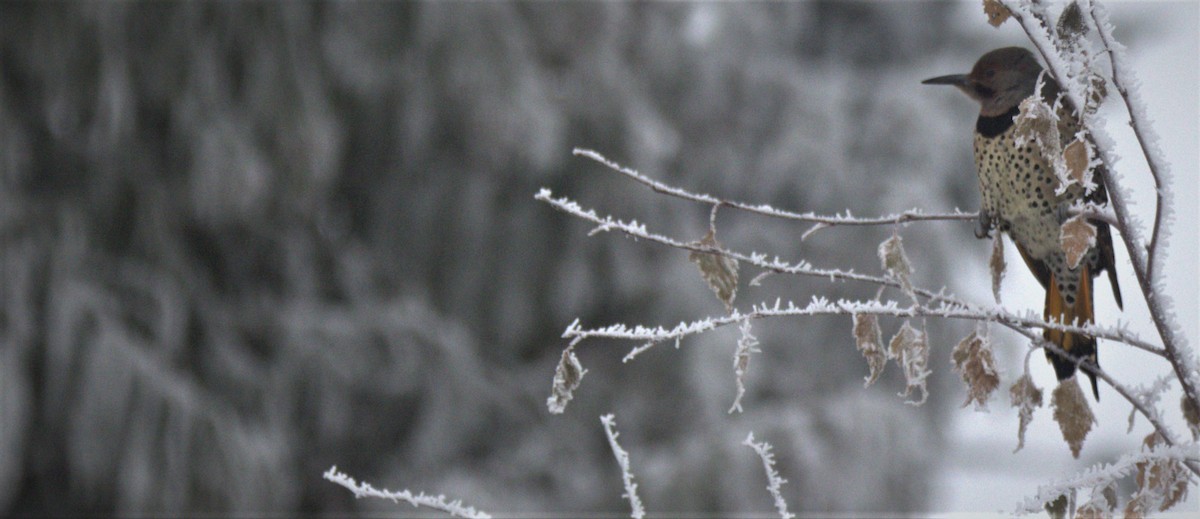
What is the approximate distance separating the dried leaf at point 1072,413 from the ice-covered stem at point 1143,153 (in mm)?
162

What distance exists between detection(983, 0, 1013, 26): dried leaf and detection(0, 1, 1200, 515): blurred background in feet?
5.62

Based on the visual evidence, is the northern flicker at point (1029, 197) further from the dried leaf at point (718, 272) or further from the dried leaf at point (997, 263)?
the dried leaf at point (718, 272)

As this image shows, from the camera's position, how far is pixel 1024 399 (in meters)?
1.20

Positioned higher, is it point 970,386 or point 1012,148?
point 1012,148

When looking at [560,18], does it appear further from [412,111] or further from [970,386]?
[970,386]

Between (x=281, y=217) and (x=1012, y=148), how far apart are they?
3.11m

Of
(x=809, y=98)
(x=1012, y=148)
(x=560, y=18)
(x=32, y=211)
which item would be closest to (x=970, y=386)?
(x=1012, y=148)

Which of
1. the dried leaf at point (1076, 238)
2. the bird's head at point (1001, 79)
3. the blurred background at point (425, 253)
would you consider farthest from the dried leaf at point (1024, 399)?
the blurred background at point (425, 253)

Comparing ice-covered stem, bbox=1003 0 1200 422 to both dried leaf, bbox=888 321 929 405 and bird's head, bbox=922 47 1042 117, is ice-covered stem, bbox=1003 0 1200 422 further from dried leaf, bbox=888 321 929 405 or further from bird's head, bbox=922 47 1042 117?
bird's head, bbox=922 47 1042 117

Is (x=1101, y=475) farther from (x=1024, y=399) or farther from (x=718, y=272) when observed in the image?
(x=718, y=272)

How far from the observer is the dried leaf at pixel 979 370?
1.20 m

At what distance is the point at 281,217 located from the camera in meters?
4.12

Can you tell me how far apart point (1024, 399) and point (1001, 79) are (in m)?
0.66

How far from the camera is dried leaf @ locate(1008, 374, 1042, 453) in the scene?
3.91ft
